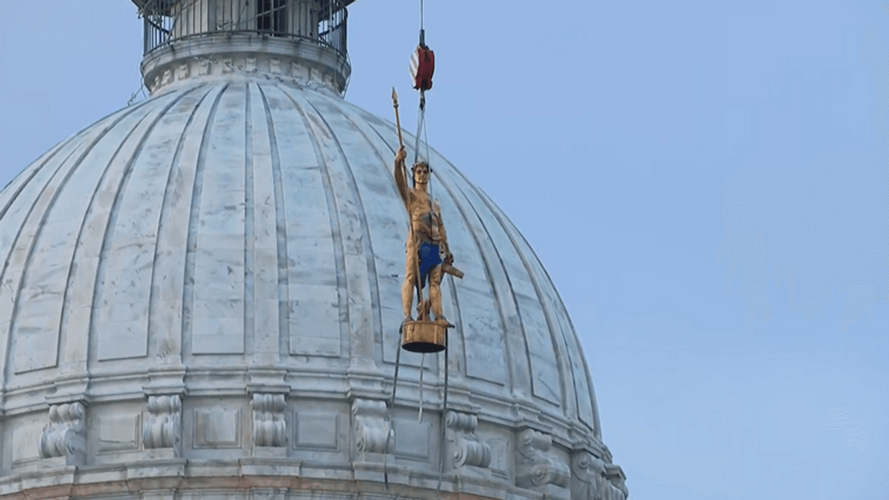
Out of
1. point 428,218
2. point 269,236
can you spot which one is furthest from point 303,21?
point 428,218

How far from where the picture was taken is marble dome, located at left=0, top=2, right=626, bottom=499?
89250mm

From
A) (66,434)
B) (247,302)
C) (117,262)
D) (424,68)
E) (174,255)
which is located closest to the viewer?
(424,68)

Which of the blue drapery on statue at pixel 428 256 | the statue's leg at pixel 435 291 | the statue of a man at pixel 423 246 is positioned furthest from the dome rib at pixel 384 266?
the statue's leg at pixel 435 291

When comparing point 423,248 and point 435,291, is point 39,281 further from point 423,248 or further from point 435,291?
point 435,291

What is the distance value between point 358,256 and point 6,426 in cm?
929

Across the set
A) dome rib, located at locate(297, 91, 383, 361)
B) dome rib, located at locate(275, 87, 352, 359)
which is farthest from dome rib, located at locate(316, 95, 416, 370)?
dome rib, located at locate(275, 87, 352, 359)

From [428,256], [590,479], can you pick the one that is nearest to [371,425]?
[428,256]

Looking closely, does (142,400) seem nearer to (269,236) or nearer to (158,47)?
(269,236)

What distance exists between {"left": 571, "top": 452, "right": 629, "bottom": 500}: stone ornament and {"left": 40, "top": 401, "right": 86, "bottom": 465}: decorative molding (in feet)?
40.8

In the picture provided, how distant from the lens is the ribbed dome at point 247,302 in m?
89.8

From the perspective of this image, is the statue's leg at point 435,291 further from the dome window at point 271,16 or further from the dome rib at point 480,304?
the dome window at point 271,16

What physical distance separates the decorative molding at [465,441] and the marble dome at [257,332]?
0.16 ft

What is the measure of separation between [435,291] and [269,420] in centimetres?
706

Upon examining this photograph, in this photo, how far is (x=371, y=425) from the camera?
89688 millimetres
